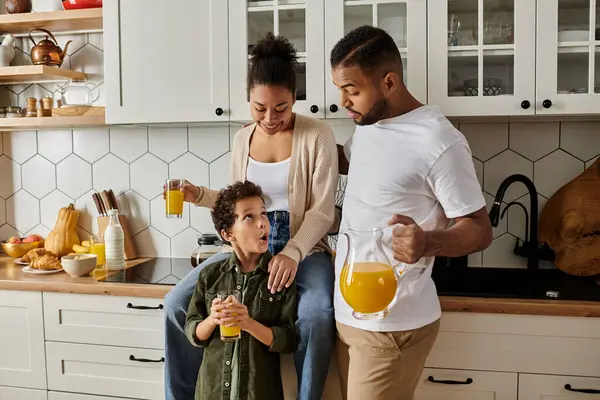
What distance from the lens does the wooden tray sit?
102 inches

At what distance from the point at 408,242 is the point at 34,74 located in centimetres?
200

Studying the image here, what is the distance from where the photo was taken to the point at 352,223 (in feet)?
5.44

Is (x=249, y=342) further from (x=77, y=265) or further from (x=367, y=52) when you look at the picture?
(x=77, y=265)

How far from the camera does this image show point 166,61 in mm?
2355

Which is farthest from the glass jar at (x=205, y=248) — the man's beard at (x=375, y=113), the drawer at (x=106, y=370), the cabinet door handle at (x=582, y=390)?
the cabinet door handle at (x=582, y=390)

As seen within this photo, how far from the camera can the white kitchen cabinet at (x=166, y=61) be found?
2311mm

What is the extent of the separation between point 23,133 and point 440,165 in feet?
7.20

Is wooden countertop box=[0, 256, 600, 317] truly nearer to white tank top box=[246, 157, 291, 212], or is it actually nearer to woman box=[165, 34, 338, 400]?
woman box=[165, 34, 338, 400]

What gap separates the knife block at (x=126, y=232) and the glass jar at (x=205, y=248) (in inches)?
15.7

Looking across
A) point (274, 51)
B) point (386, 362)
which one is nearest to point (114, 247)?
point (274, 51)

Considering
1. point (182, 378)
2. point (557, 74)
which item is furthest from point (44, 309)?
point (557, 74)

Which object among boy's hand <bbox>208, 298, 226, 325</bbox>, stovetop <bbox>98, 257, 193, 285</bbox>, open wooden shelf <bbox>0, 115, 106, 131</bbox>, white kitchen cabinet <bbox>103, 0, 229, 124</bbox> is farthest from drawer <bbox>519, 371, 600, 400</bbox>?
open wooden shelf <bbox>0, 115, 106, 131</bbox>

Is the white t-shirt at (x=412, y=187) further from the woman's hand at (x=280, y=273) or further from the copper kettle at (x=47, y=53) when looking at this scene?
the copper kettle at (x=47, y=53)

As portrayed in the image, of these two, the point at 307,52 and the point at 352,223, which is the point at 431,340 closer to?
the point at 352,223
